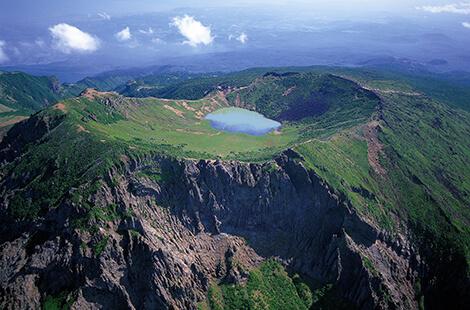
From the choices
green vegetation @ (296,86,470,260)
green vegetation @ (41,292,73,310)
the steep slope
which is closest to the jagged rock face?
the steep slope

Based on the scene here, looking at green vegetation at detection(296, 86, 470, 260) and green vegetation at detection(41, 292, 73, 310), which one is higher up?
green vegetation at detection(41, 292, 73, 310)

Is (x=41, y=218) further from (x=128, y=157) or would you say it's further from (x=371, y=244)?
(x=371, y=244)

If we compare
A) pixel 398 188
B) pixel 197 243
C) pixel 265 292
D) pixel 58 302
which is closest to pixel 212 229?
pixel 197 243

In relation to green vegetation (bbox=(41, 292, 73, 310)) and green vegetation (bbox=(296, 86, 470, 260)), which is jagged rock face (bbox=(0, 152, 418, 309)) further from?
green vegetation (bbox=(296, 86, 470, 260))

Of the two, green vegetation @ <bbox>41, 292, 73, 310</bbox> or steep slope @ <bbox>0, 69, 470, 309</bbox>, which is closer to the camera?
green vegetation @ <bbox>41, 292, 73, 310</bbox>

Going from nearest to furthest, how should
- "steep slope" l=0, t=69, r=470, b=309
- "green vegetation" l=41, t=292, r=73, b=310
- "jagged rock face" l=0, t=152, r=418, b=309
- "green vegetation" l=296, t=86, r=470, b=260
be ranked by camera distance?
"green vegetation" l=41, t=292, r=73, b=310, "jagged rock face" l=0, t=152, r=418, b=309, "steep slope" l=0, t=69, r=470, b=309, "green vegetation" l=296, t=86, r=470, b=260

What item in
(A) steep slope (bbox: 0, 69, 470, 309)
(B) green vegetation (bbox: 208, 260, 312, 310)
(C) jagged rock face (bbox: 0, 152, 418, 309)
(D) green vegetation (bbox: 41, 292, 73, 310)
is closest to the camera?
(D) green vegetation (bbox: 41, 292, 73, 310)

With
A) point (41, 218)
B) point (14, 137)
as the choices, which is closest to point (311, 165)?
point (41, 218)

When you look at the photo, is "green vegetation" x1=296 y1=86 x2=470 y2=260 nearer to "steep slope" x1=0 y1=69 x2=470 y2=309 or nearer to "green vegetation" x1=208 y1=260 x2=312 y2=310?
"steep slope" x1=0 y1=69 x2=470 y2=309
